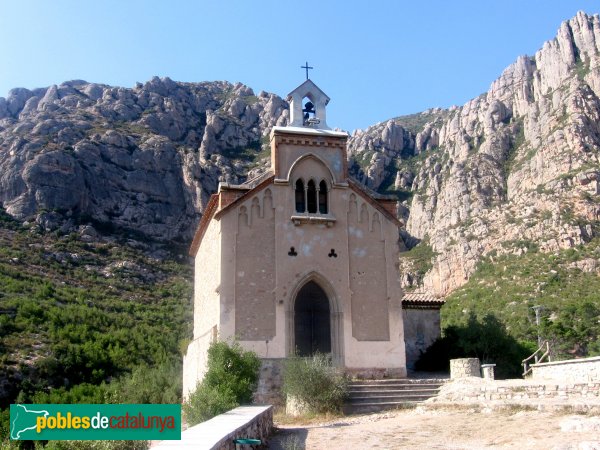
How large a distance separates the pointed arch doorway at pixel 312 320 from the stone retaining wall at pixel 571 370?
7717 millimetres

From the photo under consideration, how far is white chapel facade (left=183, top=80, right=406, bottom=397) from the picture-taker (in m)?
20.8

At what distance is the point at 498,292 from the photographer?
5741 centimetres

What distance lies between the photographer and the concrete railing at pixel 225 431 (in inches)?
281

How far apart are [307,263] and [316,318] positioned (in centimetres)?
196

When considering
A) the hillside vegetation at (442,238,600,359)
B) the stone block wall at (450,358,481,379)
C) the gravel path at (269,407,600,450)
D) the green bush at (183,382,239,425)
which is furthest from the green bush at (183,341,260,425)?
the hillside vegetation at (442,238,600,359)

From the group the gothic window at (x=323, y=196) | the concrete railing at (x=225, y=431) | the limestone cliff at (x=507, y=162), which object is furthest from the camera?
the limestone cliff at (x=507, y=162)

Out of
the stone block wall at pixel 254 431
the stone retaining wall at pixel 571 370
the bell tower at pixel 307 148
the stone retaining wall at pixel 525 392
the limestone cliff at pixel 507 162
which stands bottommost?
the stone block wall at pixel 254 431

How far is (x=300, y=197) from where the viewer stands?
891 inches

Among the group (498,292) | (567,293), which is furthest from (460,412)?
(498,292)

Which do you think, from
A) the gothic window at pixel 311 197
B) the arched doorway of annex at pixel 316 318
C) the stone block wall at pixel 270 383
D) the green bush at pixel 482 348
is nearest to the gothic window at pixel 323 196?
the gothic window at pixel 311 197

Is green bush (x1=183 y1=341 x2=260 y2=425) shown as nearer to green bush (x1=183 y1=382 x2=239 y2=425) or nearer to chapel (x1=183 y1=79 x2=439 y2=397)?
green bush (x1=183 y1=382 x2=239 y2=425)

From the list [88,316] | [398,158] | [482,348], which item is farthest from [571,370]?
[398,158]

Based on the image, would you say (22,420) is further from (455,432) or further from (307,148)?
(307,148)

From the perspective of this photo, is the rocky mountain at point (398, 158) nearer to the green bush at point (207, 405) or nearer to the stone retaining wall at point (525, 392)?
the stone retaining wall at point (525, 392)
